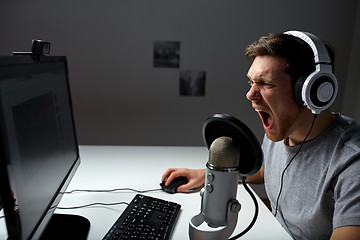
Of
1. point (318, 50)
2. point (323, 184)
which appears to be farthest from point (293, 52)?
point (323, 184)

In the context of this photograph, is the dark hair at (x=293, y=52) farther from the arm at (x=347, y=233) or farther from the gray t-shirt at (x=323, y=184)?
the arm at (x=347, y=233)

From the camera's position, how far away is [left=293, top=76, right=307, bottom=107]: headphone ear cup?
80cm

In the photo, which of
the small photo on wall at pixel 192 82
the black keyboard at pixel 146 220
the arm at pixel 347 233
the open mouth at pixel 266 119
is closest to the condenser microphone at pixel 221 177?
the black keyboard at pixel 146 220

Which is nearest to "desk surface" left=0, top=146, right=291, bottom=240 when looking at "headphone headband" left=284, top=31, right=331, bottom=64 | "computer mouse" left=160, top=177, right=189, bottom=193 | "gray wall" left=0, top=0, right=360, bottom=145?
"computer mouse" left=160, top=177, right=189, bottom=193

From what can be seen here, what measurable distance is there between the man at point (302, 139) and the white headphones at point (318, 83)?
36 millimetres

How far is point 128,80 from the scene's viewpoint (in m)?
2.05

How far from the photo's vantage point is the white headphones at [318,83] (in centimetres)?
76

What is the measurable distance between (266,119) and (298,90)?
18 centimetres

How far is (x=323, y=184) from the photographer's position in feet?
2.68

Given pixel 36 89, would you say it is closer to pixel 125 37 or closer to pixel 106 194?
pixel 106 194

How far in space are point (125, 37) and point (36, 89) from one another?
1.50 m

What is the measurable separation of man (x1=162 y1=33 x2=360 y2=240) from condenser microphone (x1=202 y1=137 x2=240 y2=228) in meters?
0.35

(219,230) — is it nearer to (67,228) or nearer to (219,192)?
(219,192)

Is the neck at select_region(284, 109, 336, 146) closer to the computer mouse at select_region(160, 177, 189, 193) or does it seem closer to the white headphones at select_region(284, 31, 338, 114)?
the white headphones at select_region(284, 31, 338, 114)
